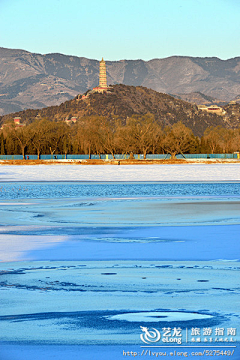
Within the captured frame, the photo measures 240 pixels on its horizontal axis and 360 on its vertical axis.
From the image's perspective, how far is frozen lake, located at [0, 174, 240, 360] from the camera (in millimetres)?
8141

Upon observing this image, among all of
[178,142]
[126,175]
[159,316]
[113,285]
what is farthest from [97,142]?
[159,316]

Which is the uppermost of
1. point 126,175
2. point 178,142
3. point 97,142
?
point 178,142

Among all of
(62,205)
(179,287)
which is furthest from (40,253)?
(62,205)

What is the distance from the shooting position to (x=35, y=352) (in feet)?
25.3

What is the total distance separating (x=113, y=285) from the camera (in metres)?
11.6

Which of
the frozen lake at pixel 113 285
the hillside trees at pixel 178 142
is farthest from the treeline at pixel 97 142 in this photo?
the frozen lake at pixel 113 285

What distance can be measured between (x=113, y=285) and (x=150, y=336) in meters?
3.40

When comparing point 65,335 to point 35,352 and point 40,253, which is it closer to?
point 35,352

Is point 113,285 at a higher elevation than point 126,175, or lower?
higher

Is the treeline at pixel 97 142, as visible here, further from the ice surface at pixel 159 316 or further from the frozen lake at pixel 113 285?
the ice surface at pixel 159 316

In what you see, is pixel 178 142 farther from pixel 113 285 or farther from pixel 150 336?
pixel 150 336

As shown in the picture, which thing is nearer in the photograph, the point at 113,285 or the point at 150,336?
the point at 150,336

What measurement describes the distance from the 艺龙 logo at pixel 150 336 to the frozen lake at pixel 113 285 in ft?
0.19

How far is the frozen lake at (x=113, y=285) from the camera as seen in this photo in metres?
8.14
